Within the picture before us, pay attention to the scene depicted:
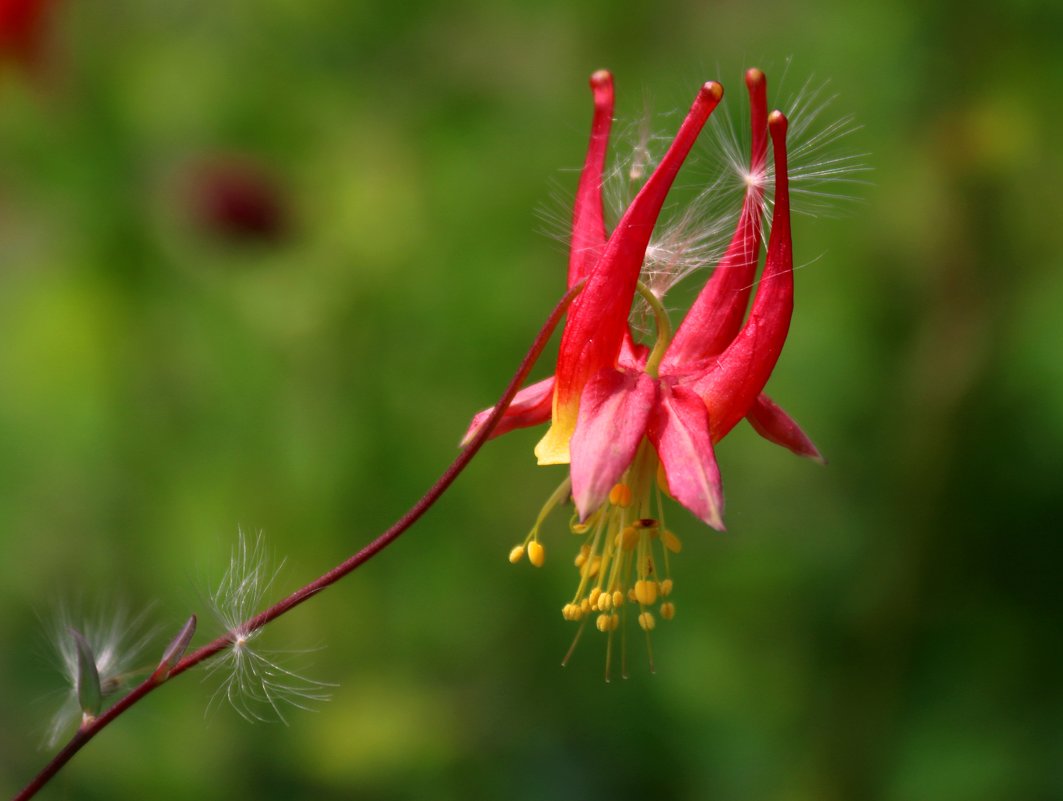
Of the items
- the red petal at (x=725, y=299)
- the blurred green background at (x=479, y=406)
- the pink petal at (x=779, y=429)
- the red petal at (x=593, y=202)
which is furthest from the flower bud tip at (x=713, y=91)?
the blurred green background at (x=479, y=406)

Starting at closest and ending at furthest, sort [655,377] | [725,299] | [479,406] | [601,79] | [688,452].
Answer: [688,452] → [655,377] → [725,299] → [601,79] → [479,406]

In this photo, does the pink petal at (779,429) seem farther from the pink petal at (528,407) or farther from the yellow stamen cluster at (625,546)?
the pink petal at (528,407)

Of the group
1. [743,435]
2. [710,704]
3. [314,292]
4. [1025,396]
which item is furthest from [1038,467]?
[314,292]

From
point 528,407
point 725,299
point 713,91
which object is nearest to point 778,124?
point 713,91

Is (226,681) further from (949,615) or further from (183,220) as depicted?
(949,615)

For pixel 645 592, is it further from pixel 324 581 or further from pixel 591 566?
pixel 324 581

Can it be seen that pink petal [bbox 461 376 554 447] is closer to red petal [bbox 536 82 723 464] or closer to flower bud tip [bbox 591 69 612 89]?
red petal [bbox 536 82 723 464]
